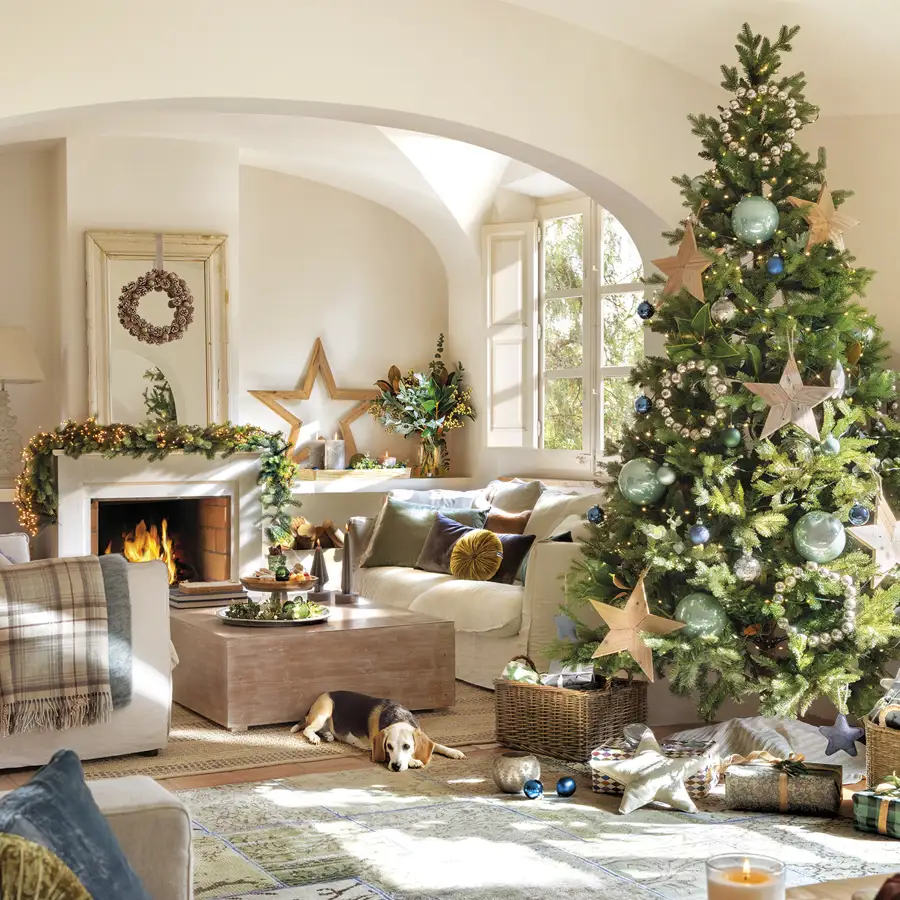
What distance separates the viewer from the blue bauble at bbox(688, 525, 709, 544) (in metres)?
4.33

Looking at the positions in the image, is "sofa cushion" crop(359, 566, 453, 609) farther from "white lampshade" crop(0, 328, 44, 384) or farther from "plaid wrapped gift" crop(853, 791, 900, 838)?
"plaid wrapped gift" crop(853, 791, 900, 838)

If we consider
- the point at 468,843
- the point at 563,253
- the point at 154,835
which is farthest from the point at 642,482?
the point at 563,253

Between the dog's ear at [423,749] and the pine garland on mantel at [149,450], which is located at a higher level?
the pine garland on mantel at [149,450]

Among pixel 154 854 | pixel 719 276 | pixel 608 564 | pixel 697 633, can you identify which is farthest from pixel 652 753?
pixel 154 854

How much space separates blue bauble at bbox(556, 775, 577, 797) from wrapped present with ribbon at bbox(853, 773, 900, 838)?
0.86 meters

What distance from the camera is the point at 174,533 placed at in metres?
8.35

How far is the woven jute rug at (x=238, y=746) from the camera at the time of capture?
4.49 meters

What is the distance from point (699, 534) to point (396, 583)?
271cm

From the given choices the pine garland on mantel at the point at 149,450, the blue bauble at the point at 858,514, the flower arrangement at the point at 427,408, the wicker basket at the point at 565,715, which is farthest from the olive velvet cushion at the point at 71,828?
the flower arrangement at the point at 427,408

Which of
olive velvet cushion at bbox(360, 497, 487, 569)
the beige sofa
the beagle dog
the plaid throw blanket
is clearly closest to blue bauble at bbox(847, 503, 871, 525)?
the beige sofa

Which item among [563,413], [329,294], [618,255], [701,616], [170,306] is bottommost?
[701,616]

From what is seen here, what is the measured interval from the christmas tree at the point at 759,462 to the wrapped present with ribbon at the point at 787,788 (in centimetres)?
38

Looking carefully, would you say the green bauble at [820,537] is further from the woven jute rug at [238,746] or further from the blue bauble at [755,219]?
the woven jute rug at [238,746]

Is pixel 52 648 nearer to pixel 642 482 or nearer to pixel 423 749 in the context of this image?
pixel 423 749
